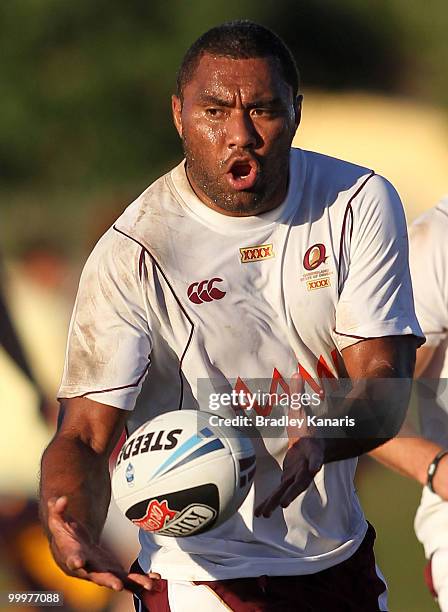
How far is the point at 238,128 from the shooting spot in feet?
12.1

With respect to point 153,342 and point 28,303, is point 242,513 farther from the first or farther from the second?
point 28,303

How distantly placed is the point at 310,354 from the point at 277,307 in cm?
17

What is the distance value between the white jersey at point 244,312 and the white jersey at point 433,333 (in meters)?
0.79

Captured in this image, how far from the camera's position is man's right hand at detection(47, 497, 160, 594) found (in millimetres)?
2996

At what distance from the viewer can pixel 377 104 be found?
10.5m

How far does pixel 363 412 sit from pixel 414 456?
986 millimetres

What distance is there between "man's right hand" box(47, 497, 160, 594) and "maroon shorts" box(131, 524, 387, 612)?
0.73 metres

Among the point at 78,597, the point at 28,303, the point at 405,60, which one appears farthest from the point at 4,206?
the point at 405,60

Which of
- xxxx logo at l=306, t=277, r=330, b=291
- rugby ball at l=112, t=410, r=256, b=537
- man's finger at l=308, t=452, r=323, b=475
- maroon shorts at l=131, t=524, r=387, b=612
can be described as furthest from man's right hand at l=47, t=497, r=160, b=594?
xxxx logo at l=306, t=277, r=330, b=291

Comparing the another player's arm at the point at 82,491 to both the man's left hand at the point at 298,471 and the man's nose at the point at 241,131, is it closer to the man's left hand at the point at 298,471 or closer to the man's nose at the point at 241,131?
the man's left hand at the point at 298,471

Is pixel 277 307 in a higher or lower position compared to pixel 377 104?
higher

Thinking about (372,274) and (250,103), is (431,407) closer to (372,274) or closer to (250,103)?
(372,274)

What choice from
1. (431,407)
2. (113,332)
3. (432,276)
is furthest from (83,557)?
(432,276)

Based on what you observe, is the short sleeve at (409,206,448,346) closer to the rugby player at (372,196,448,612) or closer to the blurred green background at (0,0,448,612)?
the rugby player at (372,196,448,612)
